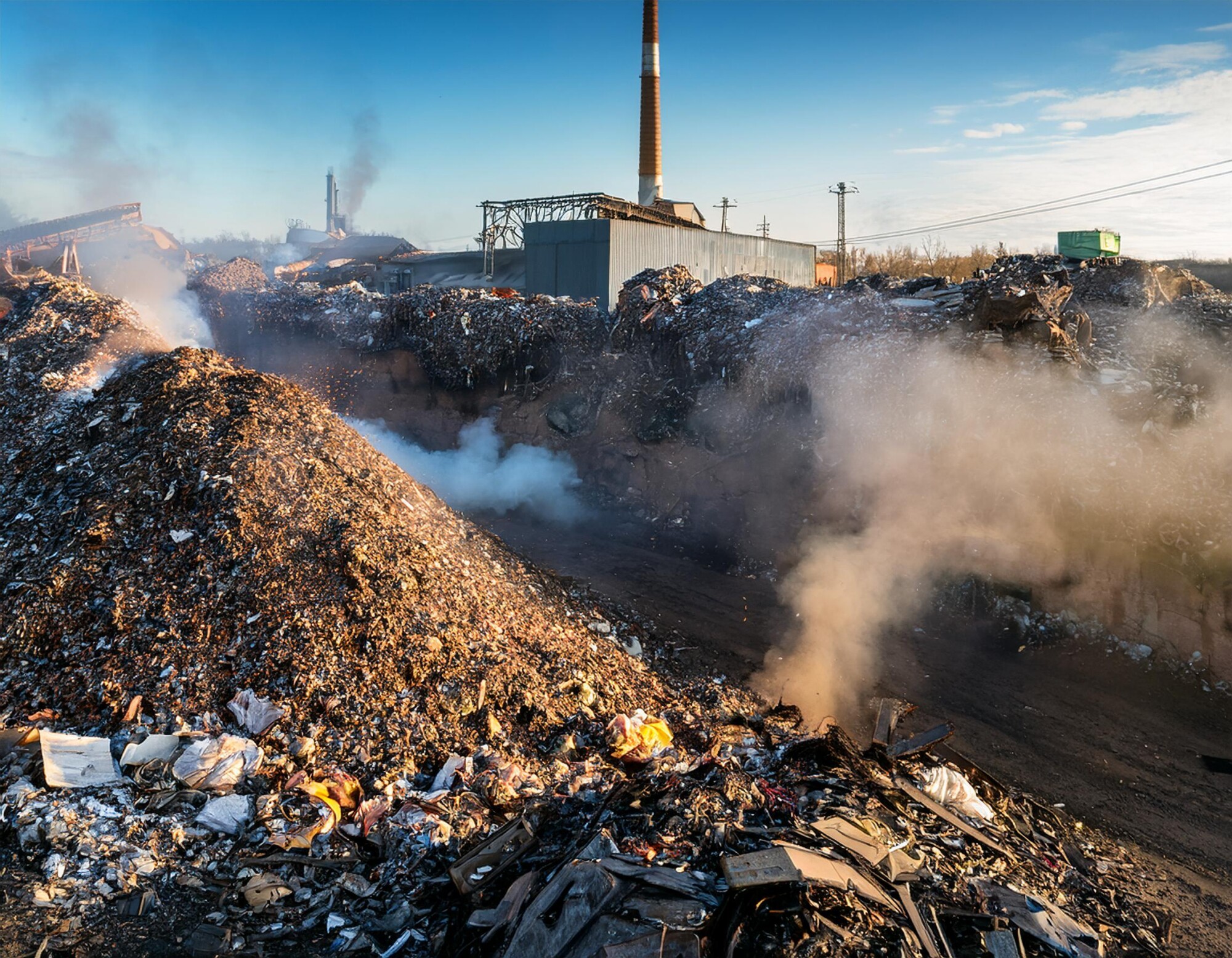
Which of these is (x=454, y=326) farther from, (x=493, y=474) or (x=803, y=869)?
(x=803, y=869)

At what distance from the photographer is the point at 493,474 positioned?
12.1m

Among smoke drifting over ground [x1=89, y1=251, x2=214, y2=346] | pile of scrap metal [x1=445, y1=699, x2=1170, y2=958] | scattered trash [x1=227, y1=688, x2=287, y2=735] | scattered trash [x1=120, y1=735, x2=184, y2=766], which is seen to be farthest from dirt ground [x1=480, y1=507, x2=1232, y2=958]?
smoke drifting over ground [x1=89, y1=251, x2=214, y2=346]

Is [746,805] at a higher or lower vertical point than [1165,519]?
lower

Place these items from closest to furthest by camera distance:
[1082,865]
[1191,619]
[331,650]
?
[1082,865]
[331,650]
[1191,619]

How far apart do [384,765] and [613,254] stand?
1814 cm

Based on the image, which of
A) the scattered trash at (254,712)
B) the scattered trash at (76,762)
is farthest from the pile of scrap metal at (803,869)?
the scattered trash at (76,762)

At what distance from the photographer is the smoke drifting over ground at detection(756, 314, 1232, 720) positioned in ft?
25.3

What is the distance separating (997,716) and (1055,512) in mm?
2934

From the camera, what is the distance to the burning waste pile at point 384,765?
3514 mm

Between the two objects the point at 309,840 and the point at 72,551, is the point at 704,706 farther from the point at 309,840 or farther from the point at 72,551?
the point at 72,551

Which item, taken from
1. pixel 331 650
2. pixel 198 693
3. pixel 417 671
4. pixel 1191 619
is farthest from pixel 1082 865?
pixel 198 693

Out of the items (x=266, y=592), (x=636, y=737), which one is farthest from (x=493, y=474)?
(x=636, y=737)

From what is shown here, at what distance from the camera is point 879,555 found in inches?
340

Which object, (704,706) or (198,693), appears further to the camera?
(704,706)
